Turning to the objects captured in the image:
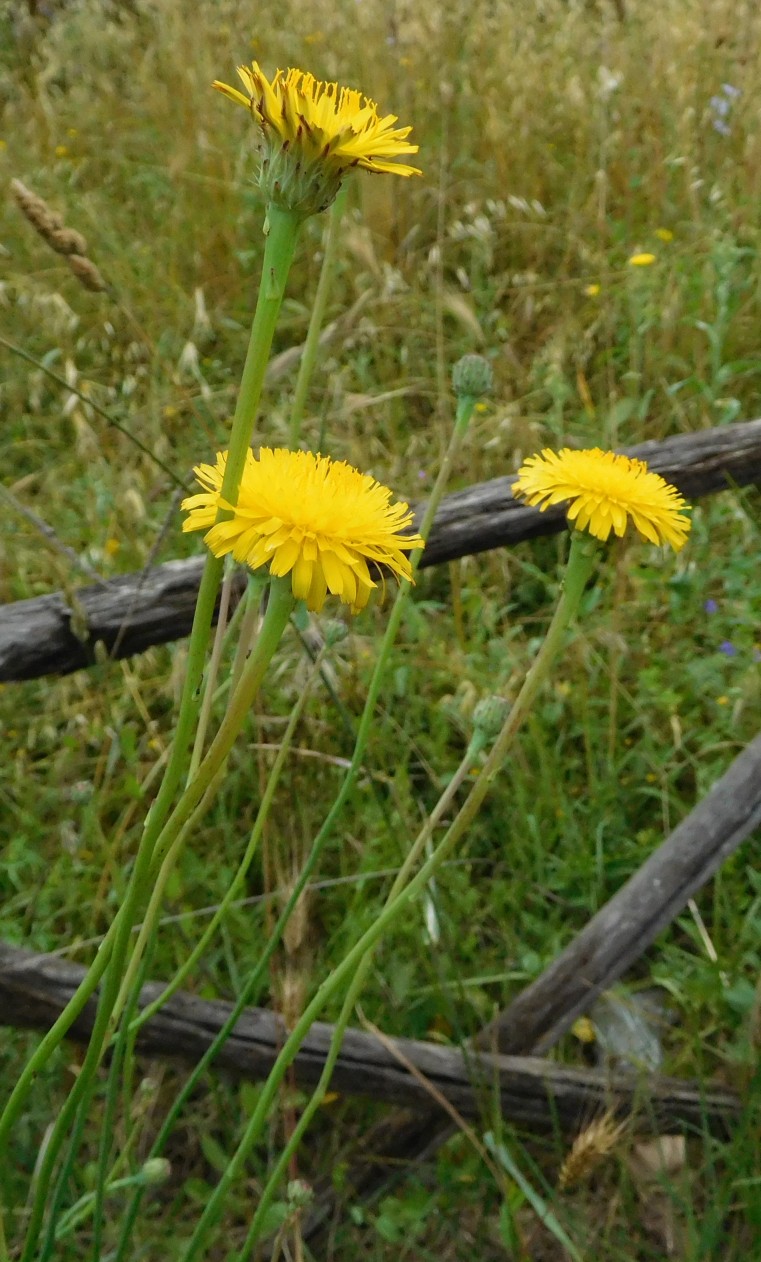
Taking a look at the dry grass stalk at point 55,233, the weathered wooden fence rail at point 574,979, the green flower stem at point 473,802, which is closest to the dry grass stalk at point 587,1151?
the weathered wooden fence rail at point 574,979

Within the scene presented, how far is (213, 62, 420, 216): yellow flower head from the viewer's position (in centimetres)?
44

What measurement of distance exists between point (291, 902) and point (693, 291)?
2.06m

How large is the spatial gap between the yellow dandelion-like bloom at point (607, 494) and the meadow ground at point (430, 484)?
334mm

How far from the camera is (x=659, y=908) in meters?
1.24

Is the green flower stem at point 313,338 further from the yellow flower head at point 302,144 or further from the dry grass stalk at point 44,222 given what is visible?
the dry grass stalk at point 44,222

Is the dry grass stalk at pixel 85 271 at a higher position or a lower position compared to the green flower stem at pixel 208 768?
higher

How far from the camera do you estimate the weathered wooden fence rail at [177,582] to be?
1.16 metres

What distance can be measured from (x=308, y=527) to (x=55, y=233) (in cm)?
76

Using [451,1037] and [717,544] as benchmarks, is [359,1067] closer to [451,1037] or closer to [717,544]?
[451,1037]

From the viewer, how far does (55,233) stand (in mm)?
1074

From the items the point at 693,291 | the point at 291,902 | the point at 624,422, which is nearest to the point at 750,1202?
the point at 291,902

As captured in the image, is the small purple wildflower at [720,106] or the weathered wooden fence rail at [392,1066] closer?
the weathered wooden fence rail at [392,1066]

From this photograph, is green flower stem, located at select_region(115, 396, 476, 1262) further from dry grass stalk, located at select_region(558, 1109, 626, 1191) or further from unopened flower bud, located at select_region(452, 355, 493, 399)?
dry grass stalk, located at select_region(558, 1109, 626, 1191)

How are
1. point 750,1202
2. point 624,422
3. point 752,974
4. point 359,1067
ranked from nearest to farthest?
point 750,1202 → point 359,1067 → point 752,974 → point 624,422
